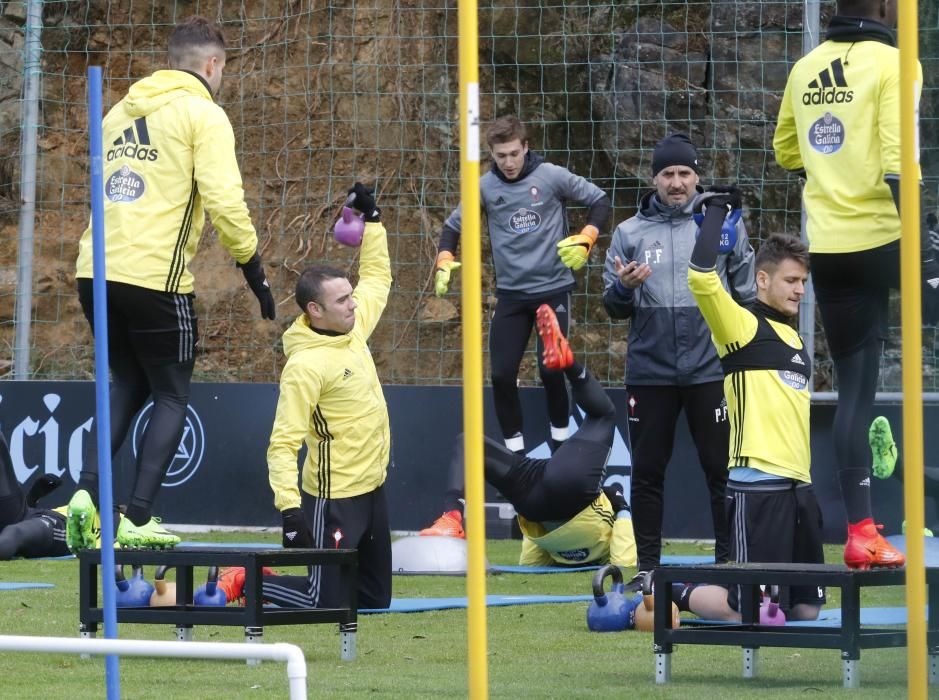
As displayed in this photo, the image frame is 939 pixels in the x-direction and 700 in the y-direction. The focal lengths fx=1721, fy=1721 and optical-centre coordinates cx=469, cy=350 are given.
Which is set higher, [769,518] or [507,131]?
[507,131]

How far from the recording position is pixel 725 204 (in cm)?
584

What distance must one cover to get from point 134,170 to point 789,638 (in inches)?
146

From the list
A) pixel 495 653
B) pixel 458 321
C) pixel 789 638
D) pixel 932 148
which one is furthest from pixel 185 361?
pixel 458 321

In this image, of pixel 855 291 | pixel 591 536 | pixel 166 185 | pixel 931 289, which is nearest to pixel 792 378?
pixel 855 291

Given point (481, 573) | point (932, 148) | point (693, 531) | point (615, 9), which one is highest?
point (615, 9)

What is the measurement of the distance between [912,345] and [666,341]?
4.28 meters

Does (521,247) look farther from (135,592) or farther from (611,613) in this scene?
(135,592)

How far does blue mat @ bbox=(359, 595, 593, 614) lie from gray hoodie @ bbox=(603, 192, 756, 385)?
103 centimetres

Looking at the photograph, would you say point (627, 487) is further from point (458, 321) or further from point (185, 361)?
point (458, 321)

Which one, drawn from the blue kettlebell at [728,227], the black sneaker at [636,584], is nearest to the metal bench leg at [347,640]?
the black sneaker at [636,584]

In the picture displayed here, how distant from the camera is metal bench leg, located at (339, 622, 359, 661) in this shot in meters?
5.81

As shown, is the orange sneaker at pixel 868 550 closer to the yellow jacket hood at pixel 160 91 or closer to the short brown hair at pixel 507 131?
the yellow jacket hood at pixel 160 91

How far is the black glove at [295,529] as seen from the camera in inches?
246

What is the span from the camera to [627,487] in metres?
10.3
